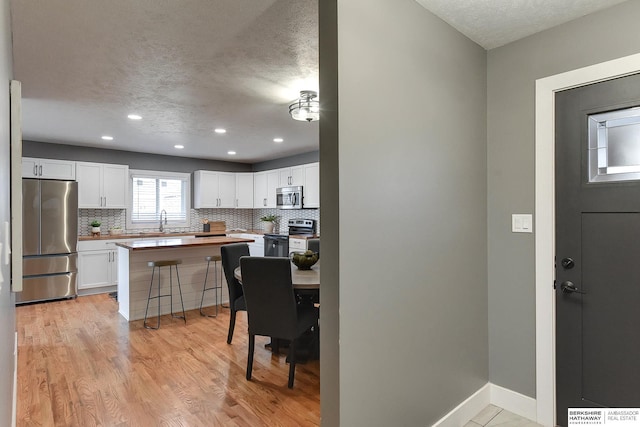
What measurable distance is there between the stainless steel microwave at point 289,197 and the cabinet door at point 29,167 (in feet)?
12.8

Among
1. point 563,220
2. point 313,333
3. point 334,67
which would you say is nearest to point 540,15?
point 563,220

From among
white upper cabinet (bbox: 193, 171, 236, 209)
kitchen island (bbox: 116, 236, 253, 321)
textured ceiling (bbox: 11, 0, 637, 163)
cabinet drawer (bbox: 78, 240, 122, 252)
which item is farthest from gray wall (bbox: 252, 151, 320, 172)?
cabinet drawer (bbox: 78, 240, 122, 252)

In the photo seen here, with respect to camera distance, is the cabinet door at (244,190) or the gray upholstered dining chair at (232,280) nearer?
the gray upholstered dining chair at (232,280)

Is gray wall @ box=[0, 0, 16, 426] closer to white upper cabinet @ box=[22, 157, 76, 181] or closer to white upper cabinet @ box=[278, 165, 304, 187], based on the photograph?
white upper cabinet @ box=[22, 157, 76, 181]

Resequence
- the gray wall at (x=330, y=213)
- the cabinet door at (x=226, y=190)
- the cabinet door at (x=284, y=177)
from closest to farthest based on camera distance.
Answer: the gray wall at (x=330, y=213) < the cabinet door at (x=284, y=177) < the cabinet door at (x=226, y=190)

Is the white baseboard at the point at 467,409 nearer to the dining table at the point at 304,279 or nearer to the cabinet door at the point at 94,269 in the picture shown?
the dining table at the point at 304,279

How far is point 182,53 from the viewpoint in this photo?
8.31 feet

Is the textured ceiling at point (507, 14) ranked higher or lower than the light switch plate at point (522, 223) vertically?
higher

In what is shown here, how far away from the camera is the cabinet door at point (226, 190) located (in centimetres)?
741

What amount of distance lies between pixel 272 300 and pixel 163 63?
1.99 m

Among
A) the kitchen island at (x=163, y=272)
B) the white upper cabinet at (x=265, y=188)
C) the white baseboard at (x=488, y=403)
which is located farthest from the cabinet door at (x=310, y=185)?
the white baseboard at (x=488, y=403)

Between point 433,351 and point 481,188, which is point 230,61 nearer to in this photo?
point 481,188

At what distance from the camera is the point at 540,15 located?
6.63ft

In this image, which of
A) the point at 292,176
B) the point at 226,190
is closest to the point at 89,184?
the point at 226,190
